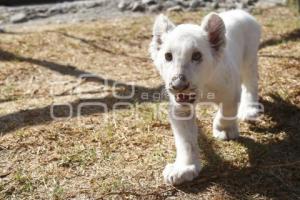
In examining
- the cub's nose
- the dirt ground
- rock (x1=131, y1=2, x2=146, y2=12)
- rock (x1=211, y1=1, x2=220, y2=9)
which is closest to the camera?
the cub's nose

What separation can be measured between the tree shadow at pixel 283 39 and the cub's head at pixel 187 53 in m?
3.73

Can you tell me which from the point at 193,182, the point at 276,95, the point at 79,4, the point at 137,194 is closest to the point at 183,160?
the point at 193,182

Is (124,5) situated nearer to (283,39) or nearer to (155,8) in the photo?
(155,8)

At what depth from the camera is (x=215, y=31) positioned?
3918 millimetres

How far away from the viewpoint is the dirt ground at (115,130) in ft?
13.4

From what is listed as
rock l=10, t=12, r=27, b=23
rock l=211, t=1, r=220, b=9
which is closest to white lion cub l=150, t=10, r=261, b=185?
rock l=211, t=1, r=220, b=9

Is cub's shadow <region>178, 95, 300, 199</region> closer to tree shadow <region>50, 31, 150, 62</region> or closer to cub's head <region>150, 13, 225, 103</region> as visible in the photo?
cub's head <region>150, 13, 225, 103</region>

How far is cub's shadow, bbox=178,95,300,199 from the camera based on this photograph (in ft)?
13.0

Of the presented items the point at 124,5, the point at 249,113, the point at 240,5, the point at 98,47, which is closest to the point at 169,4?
the point at 124,5

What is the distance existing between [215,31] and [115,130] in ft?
5.61

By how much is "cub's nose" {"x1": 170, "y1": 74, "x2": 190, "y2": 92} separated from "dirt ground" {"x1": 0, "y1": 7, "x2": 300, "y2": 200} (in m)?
0.91

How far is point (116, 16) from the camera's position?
32.1 ft

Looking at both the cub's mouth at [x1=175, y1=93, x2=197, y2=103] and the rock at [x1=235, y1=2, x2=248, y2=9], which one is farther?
the rock at [x1=235, y1=2, x2=248, y2=9]

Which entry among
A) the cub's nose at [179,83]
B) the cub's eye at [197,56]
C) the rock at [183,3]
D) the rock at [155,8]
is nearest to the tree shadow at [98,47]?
the rock at [155,8]
